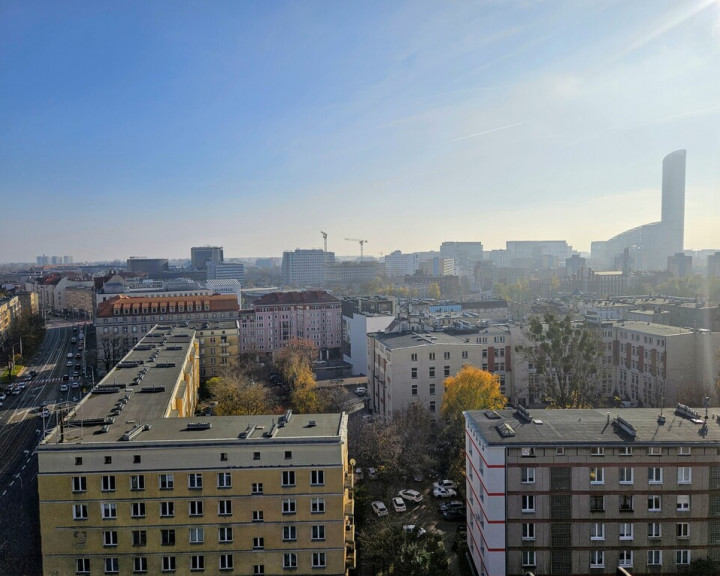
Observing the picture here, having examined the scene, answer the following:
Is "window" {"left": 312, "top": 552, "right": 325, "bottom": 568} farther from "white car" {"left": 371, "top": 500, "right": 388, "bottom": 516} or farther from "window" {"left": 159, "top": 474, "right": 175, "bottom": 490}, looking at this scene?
"white car" {"left": 371, "top": 500, "right": 388, "bottom": 516}

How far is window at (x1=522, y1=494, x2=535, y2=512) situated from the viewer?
32.5ft

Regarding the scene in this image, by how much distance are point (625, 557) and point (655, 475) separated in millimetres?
1508

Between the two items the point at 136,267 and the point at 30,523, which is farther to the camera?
the point at 136,267

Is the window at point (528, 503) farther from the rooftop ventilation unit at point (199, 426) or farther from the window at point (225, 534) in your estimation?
the rooftop ventilation unit at point (199, 426)

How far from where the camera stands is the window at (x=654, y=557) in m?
9.88

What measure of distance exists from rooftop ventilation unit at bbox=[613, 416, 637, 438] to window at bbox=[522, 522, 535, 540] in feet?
7.53

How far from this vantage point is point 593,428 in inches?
408

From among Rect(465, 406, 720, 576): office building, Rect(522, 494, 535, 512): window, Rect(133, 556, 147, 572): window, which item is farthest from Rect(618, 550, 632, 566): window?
Rect(133, 556, 147, 572): window

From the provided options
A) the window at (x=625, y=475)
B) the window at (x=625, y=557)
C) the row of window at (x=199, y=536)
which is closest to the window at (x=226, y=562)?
the row of window at (x=199, y=536)

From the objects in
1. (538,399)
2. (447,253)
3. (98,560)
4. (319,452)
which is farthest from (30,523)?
(447,253)

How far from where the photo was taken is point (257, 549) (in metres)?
9.75

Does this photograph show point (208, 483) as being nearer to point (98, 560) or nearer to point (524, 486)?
point (98, 560)

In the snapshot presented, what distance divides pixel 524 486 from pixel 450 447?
7.25 m

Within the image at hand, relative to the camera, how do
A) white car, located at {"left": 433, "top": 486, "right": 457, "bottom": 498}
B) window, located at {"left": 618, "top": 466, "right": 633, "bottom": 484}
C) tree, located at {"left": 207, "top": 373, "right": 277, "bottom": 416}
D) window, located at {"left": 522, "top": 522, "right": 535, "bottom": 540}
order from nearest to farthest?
window, located at {"left": 618, "top": 466, "right": 633, "bottom": 484} < window, located at {"left": 522, "top": 522, "right": 535, "bottom": 540} < white car, located at {"left": 433, "top": 486, "right": 457, "bottom": 498} < tree, located at {"left": 207, "top": 373, "right": 277, "bottom": 416}
